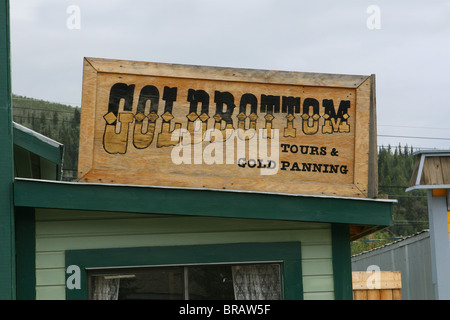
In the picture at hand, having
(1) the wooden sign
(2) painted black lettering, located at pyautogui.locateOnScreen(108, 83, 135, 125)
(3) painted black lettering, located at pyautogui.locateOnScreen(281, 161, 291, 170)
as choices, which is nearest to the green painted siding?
(1) the wooden sign

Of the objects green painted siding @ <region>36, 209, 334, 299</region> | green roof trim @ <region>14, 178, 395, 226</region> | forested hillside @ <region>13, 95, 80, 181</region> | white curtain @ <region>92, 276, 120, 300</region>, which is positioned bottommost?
white curtain @ <region>92, 276, 120, 300</region>

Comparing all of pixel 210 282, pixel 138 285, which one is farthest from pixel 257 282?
pixel 138 285

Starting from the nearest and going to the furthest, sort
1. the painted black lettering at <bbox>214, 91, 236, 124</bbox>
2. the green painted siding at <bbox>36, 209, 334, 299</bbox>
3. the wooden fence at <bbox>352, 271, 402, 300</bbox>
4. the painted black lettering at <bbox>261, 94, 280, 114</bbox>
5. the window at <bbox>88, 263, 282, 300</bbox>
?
the green painted siding at <bbox>36, 209, 334, 299</bbox> < the window at <bbox>88, 263, 282, 300</bbox> < the painted black lettering at <bbox>214, 91, 236, 124</bbox> < the painted black lettering at <bbox>261, 94, 280, 114</bbox> < the wooden fence at <bbox>352, 271, 402, 300</bbox>

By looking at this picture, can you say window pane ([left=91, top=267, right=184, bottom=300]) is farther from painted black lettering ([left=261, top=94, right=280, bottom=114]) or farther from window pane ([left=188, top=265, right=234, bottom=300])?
painted black lettering ([left=261, top=94, right=280, bottom=114])

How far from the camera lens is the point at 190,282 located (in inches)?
283

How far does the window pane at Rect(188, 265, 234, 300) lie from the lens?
7.20 m

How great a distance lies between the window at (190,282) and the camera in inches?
281

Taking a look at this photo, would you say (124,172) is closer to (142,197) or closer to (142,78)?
(142,197)

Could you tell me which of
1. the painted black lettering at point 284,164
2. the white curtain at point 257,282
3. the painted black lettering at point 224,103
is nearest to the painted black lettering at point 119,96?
the painted black lettering at point 224,103

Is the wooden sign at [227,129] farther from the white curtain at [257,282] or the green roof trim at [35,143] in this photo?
the green roof trim at [35,143]

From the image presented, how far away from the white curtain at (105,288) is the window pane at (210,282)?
2.56 feet

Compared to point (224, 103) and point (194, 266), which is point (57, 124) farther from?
point (194, 266)

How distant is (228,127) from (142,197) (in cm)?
133

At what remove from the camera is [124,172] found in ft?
23.8
